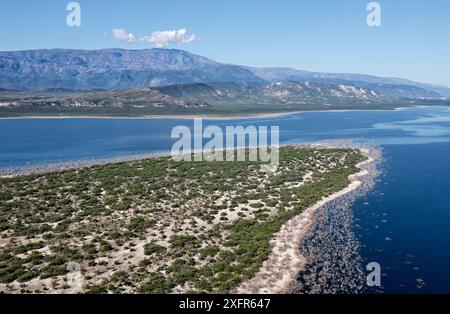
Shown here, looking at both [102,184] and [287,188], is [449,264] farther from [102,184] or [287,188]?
[102,184]

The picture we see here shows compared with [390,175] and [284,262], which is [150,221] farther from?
[390,175]

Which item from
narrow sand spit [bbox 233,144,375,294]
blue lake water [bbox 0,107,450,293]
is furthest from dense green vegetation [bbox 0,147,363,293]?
blue lake water [bbox 0,107,450,293]

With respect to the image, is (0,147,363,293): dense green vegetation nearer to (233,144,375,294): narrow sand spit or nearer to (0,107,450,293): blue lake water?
(233,144,375,294): narrow sand spit

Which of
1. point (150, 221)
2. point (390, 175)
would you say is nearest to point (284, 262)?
point (150, 221)

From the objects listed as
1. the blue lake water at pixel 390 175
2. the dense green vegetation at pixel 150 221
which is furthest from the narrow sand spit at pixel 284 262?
the blue lake water at pixel 390 175

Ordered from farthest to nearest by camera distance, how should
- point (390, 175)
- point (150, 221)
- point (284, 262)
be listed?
1. point (390, 175)
2. point (150, 221)
3. point (284, 262)

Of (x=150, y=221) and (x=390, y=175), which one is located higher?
(x=390, y=175)
